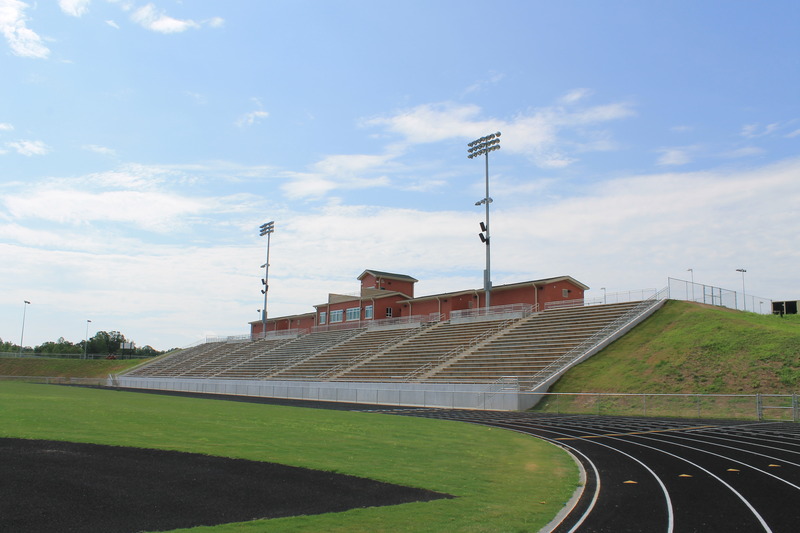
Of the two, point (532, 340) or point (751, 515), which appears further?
point (532, 340)

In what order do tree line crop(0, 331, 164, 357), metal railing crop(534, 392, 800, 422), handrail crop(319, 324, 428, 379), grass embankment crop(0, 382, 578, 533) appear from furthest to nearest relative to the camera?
tree line crop(0, 331, 164, 357), handrail crop(319, 324, 428, 379), metal railing crop(534, 392, 800, 422), grass embankment crop(0, 382, 578, 533)

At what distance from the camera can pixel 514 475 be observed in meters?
12.5

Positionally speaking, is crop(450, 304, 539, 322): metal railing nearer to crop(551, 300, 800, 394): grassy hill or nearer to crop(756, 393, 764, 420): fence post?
crop(551, 300, 800, 394): grassy hill

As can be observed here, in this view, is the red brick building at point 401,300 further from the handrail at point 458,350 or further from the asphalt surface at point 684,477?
the asphalt surface at point 684,477

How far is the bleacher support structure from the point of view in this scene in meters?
36.4

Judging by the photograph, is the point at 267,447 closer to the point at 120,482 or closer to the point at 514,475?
the point at 120,482

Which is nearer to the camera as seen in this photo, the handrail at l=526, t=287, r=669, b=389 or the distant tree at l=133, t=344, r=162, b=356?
the handrail at l=526, t=287, r=669, b=389

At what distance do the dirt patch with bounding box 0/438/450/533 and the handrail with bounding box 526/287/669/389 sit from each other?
82.2 ft

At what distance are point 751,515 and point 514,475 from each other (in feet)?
14.7

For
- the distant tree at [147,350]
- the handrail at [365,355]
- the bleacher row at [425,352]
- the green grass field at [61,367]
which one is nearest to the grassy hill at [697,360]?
the bleacher row at [425,352]

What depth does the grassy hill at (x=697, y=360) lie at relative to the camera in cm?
2891

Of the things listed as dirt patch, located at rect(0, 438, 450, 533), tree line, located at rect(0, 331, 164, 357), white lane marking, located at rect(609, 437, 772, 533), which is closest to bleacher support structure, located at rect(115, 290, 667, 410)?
white lane marking, located at rect(609, 437, 772, 533)

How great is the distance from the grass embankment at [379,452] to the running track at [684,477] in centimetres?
77

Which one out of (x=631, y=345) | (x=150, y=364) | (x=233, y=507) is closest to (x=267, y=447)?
(x=233, y=507)
